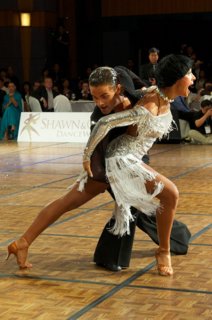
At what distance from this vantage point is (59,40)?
21.2 m

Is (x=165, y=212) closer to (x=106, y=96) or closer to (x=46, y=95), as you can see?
(x=106, y=96)

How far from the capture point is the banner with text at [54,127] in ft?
50.7

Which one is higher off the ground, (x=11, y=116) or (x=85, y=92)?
(x=85, y=92)

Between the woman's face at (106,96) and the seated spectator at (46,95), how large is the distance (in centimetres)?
1202

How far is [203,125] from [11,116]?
4.66 m

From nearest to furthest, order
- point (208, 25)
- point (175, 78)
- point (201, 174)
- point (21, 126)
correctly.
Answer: point (175, 78) < point (201, 174) < point (21, 126) < point (208, 25)

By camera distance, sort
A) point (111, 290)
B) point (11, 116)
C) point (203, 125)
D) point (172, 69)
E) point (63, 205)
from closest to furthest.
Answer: point (111, 290) → point (172, 69) → point (63, 205) → point (203, 125) → point (11, 116)

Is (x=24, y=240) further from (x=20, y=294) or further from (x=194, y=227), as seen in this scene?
(x=194, y=227)

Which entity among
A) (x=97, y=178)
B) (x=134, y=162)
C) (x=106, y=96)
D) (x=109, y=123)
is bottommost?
(x=97, y=178)

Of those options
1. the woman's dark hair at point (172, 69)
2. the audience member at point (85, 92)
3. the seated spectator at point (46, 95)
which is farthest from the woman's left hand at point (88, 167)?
the audience member at point (85, 92)

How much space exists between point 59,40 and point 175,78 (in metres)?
16.5

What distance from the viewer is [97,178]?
16.6 feet

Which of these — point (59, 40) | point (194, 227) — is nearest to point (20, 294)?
point (194, 227)

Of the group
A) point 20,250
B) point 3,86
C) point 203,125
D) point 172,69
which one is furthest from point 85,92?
point 172,69
